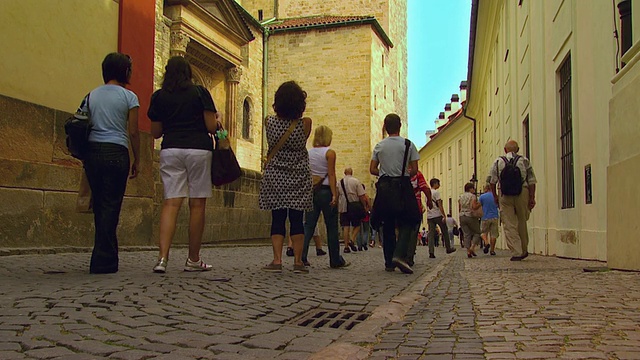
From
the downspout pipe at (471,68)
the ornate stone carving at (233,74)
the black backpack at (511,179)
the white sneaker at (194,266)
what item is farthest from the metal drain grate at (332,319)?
the ornate stone carving at (233,74)

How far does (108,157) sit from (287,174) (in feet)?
5.44

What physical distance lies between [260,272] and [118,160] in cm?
170

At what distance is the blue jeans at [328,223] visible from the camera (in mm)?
7547

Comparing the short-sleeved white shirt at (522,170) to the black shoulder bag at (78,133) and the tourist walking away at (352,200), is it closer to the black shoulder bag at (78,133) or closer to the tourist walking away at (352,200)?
the tourist walking away at (352,200)

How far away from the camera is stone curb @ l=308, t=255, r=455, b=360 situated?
2957mm

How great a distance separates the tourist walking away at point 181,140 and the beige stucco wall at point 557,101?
204 inches

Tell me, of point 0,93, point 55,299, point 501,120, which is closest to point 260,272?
point 55,299

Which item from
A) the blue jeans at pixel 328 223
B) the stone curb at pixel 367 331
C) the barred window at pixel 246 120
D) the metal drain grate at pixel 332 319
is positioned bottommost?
the metal drain grate at pixel 332 319

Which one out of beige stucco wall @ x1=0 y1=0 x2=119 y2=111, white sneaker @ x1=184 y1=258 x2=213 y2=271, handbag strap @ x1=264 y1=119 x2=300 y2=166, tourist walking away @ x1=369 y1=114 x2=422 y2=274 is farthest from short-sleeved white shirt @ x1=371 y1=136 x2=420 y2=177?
beige stucco wall @ x1=0 y1=0 x2=119 y2=111

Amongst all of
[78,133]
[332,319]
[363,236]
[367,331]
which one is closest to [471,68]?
[363,236]

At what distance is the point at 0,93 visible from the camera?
7.86 meters

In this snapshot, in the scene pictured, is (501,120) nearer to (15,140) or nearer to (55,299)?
(15,140)

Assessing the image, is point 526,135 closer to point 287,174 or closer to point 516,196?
point 516,196

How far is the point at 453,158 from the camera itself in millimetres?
41469
